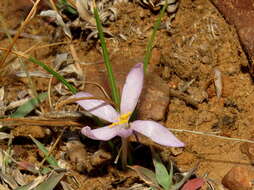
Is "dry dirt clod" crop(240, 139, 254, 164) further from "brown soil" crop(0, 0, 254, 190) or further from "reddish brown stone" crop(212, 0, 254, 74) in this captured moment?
"reddish brown stone" crop(212, 0, 254, 74)

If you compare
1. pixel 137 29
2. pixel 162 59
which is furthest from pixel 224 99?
pixel 137 29

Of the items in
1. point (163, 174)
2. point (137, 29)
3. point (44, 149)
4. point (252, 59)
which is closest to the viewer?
point (163, 174)

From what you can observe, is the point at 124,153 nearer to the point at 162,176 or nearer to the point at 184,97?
the point at 162,176

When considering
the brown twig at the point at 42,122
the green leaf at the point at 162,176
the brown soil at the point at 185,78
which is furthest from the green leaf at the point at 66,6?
the green leaf at the point at 162,176

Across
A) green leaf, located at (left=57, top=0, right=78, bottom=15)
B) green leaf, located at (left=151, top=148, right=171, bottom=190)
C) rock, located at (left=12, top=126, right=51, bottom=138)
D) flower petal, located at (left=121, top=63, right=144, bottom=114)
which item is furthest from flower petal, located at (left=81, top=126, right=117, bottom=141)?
green leaf, located at (left=57, top=0, right=78, bottom=15)

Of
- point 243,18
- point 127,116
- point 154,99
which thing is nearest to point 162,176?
point 127,116

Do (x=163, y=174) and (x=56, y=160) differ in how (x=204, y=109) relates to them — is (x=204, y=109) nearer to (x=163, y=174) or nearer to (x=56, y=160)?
(x=163, y=174)

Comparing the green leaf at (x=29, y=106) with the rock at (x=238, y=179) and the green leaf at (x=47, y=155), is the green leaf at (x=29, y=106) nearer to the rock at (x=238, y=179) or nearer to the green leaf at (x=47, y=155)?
the green leaf at (x=47, y=155)
